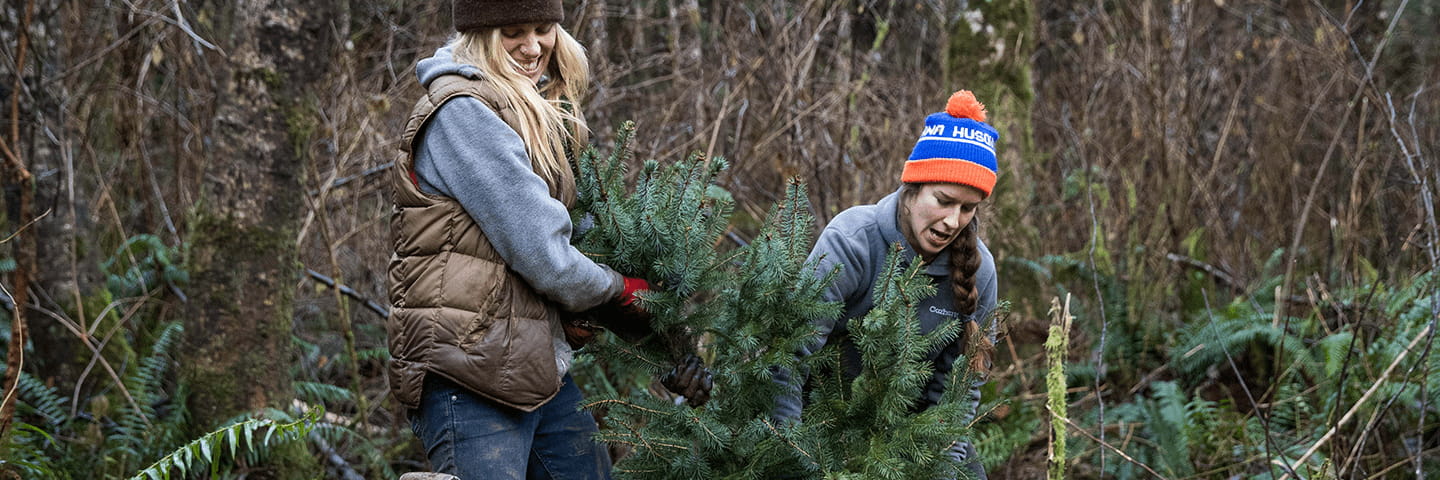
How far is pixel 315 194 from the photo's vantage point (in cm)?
548

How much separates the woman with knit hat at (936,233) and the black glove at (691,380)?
0.40 meters

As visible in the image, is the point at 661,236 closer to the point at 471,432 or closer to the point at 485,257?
the point at 485,257

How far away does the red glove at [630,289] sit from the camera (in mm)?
2922

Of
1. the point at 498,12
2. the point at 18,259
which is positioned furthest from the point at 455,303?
the point at 18,259

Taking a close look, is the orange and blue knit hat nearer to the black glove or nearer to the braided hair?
the braided hair

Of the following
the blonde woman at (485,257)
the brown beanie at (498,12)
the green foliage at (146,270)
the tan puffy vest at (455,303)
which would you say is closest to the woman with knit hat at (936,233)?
the blonde woman at (485,257)

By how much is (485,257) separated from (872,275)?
1.23m

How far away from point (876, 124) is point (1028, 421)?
2.27 m

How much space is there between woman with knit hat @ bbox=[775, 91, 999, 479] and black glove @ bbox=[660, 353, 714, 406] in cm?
40

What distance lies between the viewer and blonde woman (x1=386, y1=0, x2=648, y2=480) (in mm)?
2686

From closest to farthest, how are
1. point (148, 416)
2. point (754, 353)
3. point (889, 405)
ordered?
point (889, 405)
point (754, 353)
point (148, 416)

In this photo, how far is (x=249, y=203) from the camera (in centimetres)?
458

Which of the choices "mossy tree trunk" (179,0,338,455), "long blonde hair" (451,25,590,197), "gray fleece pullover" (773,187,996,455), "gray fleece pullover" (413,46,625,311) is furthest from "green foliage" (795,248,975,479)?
"mossy tree trunk" (179,0,338,455)

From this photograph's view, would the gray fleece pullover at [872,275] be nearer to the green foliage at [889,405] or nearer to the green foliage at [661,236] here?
the green foliage at [889,405]
